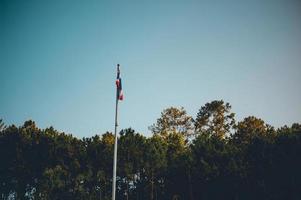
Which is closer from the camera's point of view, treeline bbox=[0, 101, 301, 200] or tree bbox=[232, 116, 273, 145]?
treeline bbox=[0, 101, 301, 200]

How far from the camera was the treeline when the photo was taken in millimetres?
45625

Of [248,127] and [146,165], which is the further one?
[248,127]

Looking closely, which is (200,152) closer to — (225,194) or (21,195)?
(225,194)

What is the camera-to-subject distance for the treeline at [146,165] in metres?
45.6

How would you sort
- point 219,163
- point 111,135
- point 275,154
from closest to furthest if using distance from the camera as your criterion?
point 275,154 < point 219,163 < point 111,135

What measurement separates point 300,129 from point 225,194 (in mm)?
14419

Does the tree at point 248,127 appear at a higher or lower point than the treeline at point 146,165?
higher

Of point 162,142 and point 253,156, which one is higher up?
point 162,142

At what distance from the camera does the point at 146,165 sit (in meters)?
52.5

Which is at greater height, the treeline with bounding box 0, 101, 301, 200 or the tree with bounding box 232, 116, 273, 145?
the tree with bounding box 232, 116, 273, 145

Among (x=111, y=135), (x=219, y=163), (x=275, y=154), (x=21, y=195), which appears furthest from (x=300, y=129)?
(x=21, y=195)

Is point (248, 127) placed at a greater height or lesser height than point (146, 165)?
greater

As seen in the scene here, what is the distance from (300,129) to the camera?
4631 centimetres

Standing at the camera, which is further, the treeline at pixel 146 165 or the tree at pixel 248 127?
the tree at pixel 248 127
